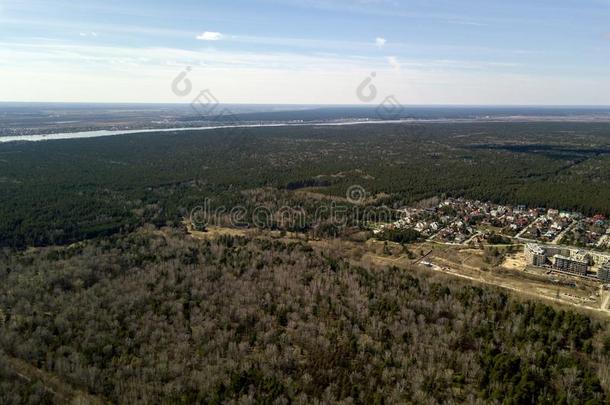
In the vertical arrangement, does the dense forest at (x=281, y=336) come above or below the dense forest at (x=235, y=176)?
below

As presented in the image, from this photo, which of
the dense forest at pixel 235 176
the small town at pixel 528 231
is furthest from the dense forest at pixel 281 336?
the dense forest at pixel 235 176

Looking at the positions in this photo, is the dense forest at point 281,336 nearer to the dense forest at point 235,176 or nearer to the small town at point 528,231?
the small town at point 528,231

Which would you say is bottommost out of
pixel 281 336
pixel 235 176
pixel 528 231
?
pixel 528 231

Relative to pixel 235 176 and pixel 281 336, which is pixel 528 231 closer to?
pixel 281 336

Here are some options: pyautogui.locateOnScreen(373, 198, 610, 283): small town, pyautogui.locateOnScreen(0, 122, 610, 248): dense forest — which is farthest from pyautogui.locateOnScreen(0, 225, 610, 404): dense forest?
pyautogui.locateOnScreen(0, 122, 610, 248): dense forest

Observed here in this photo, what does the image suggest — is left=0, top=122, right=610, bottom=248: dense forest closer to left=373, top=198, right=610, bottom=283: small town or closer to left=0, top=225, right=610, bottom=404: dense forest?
left=373, top=198, right=610, bottom=283: small town

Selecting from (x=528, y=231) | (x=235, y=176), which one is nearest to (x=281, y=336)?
(x=528, y=231)
